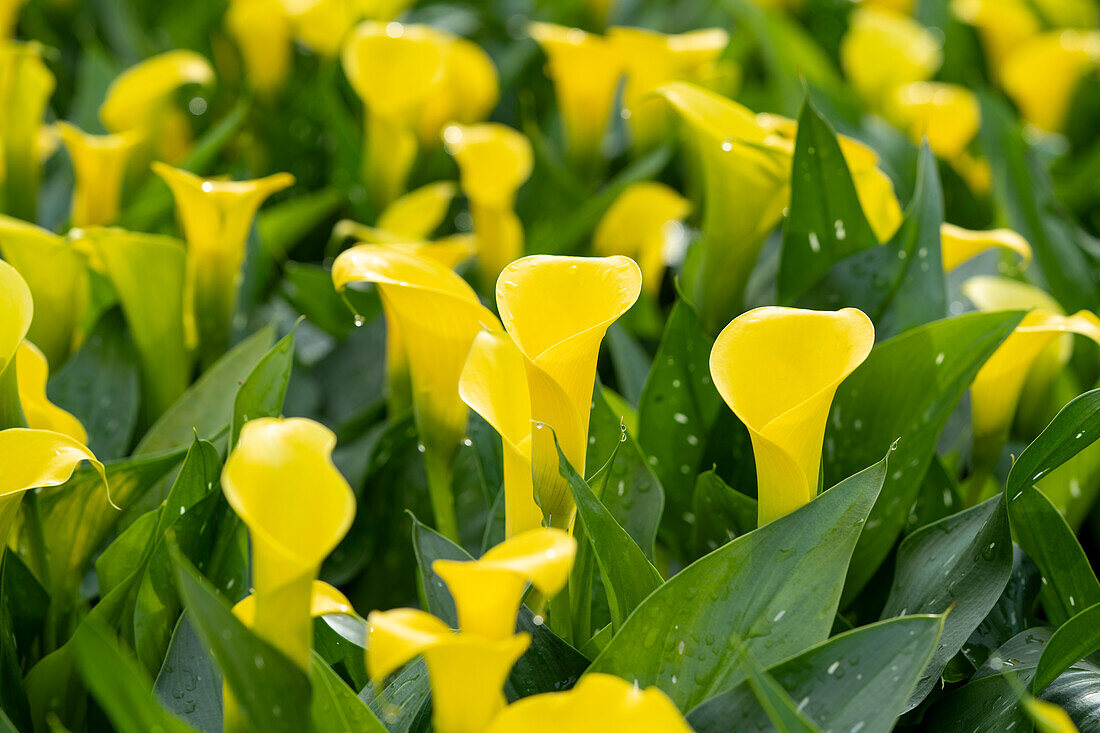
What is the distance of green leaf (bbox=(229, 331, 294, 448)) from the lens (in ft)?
2.01

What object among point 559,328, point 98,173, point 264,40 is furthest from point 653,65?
point 559,328

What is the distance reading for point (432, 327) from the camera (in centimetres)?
60

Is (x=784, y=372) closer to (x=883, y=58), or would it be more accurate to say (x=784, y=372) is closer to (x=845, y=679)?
(x=845, y=679)

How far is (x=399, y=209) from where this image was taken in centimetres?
A: 95

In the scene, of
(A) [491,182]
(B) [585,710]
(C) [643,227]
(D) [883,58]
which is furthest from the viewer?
(D) [883,58]

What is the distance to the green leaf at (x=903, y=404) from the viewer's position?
0.64 m

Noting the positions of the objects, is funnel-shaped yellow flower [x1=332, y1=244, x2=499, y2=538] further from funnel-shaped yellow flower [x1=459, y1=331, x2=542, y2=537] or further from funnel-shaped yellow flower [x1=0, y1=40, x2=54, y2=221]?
funnel-shaped yellow flower [x1=0, y1=40, x2=54, y2=221]

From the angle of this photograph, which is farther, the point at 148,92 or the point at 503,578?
the point at 148,92

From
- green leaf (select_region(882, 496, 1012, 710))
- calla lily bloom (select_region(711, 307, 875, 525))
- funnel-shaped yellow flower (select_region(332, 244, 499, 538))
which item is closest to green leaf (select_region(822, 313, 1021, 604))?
green leaf (select_region(882, 496, 1012, 710))

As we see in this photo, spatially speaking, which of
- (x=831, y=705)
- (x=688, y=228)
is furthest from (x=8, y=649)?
(x=688, y=228)

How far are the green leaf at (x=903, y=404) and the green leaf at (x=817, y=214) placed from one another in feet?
0.33

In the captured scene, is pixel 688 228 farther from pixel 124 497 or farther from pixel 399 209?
pixel 124 497

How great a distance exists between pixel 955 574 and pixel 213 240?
1.81ft

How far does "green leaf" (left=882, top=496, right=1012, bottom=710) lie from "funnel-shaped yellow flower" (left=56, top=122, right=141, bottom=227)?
0.72 meters
